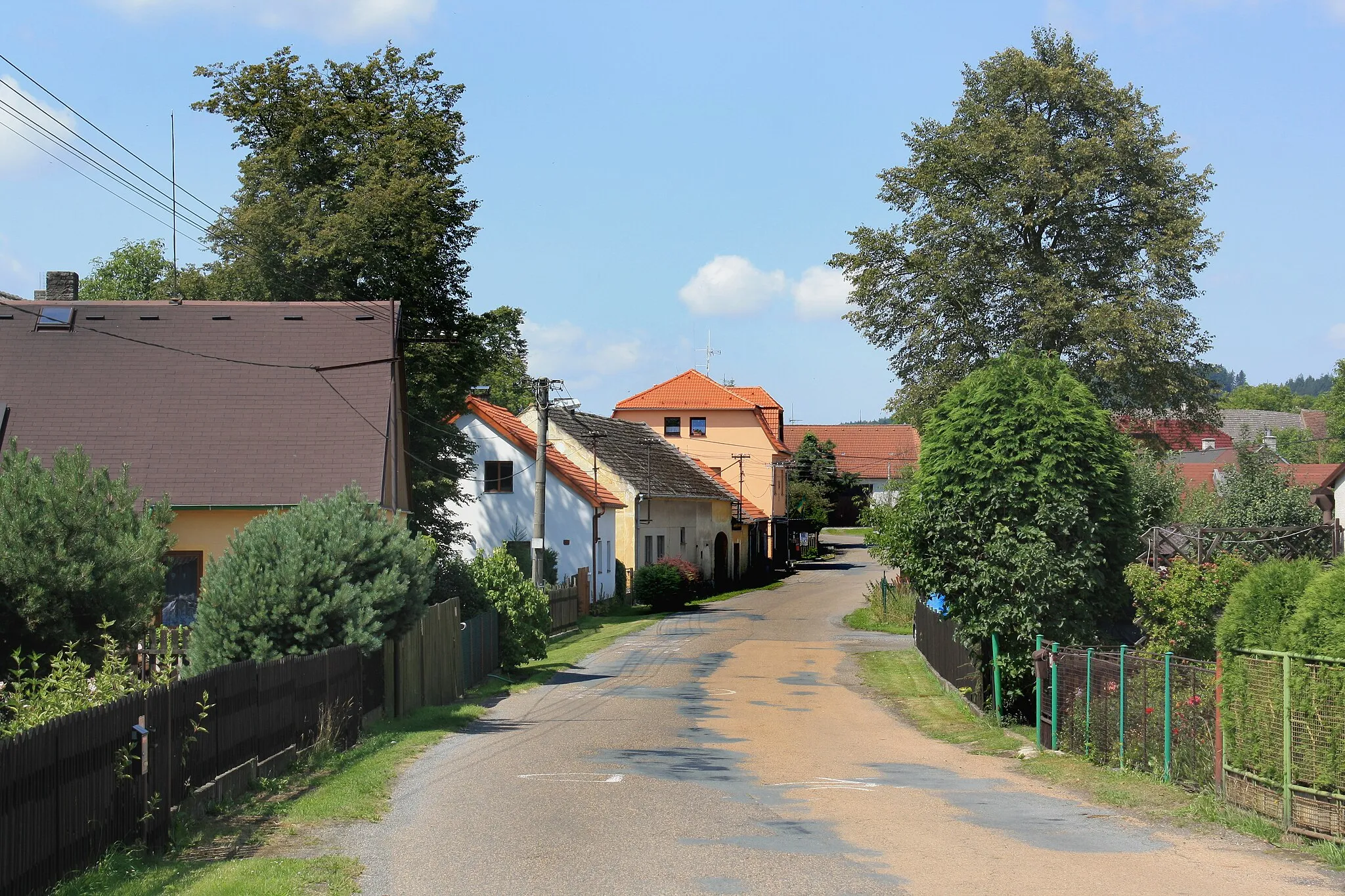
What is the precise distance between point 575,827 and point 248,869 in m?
2.88

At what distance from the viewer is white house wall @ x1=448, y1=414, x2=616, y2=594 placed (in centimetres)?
4669

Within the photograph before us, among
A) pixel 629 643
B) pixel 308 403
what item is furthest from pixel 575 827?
pixel 629 643

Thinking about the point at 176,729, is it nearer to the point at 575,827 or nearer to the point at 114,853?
the point at 114,853

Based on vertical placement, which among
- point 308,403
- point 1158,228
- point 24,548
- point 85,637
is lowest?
point 85,637

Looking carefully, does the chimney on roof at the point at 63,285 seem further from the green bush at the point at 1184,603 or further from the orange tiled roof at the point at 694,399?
the orange tiled roof at the point at 694,399

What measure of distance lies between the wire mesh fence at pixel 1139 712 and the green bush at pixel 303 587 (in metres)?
8.79

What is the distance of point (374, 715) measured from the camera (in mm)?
17875

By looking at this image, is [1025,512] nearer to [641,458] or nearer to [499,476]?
[499,476]

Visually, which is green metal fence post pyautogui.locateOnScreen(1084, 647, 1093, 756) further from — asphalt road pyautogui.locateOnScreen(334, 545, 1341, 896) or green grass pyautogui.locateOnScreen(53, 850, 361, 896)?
green grass pyautogui.locateOnScreen(53, 850, 361, 896)

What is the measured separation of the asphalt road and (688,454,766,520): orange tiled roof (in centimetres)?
4376

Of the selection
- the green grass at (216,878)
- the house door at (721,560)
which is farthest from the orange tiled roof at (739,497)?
the green grass at (216,878)

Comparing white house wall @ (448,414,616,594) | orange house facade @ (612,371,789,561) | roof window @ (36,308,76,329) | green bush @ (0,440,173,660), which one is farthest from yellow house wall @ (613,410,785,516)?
green bush @ (0,440,173,660)

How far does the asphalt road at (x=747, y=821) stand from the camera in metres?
9.04

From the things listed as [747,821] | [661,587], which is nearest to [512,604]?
[747,821]
